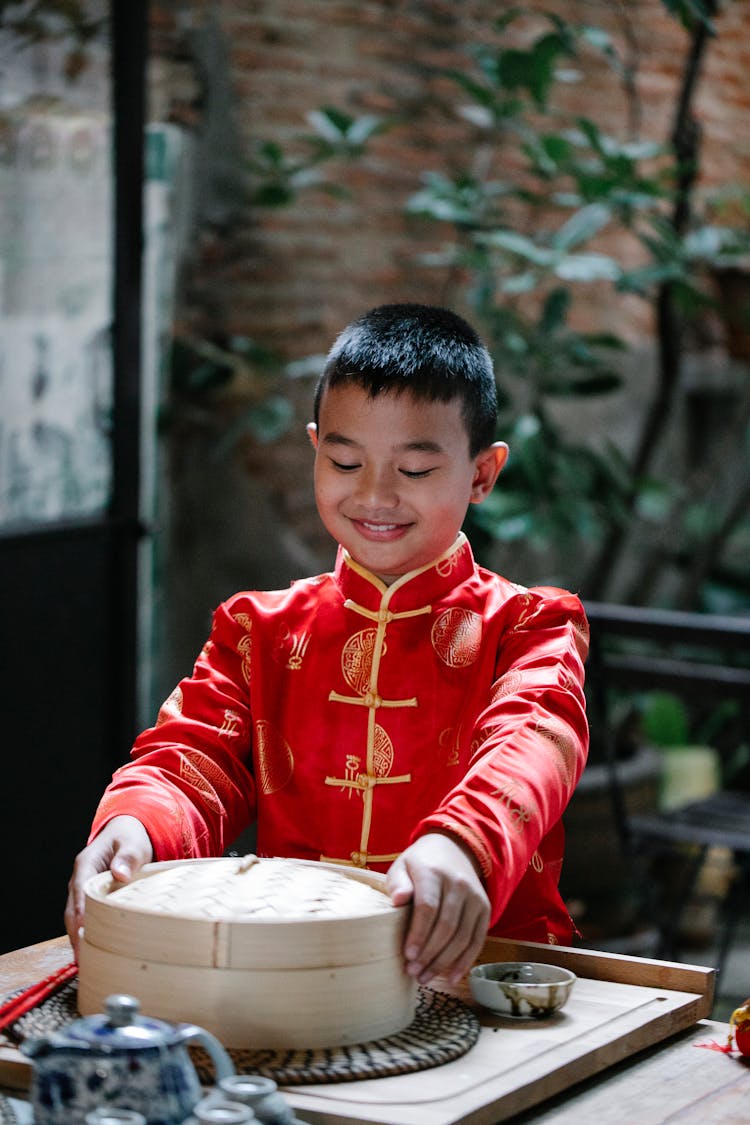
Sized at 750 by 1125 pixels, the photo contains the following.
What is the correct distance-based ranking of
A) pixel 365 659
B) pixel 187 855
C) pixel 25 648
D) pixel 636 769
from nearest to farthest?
pixel 187 855 < pixel 365 659 < pixel 25 648 < pixel 636 769

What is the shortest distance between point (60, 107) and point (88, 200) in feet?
0.67

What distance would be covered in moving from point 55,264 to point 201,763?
6.89 feet

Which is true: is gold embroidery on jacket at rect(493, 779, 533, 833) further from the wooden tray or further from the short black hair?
the short black hair

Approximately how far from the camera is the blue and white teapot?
965 millimetres

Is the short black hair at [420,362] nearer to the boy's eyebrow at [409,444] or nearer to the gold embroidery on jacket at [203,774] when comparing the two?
the boy's eyebrow at [409,444]

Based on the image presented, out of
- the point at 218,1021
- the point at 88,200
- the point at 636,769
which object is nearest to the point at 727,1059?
the point at 218,1021

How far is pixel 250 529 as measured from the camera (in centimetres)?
459

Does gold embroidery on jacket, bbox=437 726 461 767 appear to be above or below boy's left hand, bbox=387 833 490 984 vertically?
above

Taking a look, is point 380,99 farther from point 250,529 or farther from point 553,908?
point 553,908

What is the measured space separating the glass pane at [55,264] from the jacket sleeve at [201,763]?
5.83 ft

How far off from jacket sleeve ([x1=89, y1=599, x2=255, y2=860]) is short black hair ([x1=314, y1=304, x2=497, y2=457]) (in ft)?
0.91

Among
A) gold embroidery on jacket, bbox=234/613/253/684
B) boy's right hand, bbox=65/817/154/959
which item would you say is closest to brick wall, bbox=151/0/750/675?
gold embroidery on jacket, bbox=234/613/253/684

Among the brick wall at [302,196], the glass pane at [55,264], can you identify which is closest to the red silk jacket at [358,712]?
the glass pane at [55,264]

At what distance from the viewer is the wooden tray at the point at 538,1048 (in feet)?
3.51
